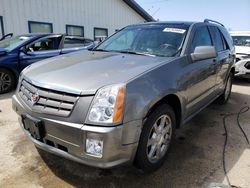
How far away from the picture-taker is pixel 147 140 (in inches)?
94.1

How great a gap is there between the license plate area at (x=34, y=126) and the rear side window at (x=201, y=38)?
2.14m

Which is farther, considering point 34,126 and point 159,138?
point 159,138

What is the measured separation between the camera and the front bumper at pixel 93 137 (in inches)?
79.4

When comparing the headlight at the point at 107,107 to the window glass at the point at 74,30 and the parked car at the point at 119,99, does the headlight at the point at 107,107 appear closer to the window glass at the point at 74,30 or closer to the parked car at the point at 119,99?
the parked car at the point at 119,99

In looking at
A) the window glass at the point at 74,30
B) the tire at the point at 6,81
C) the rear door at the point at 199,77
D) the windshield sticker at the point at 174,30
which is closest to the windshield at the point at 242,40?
the rear door at the point at 199,77

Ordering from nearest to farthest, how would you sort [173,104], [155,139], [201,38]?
[155,139] → [173,104] → [201,38]

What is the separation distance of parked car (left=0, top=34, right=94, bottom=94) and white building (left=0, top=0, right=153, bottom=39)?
366 centimetres

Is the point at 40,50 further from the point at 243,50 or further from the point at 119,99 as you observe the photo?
the point at 243,50

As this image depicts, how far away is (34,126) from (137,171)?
3.98ft

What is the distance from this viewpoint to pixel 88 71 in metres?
2.50

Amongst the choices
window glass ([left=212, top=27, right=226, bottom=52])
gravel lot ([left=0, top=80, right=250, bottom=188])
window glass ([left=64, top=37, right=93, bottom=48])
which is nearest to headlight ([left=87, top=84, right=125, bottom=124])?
gravel lot ([left=0, top=80, right=250, bottom=188])

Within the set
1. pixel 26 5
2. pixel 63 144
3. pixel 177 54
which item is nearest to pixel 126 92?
pixel 63 144

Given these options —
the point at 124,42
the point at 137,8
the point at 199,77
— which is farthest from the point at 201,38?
the point at 137,8

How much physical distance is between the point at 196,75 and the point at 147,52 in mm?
719
